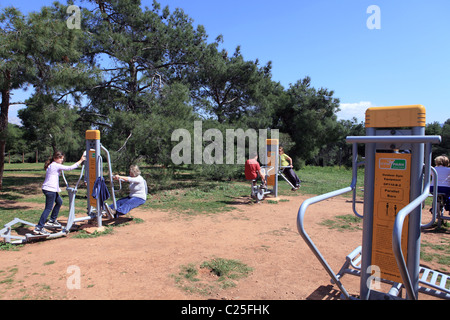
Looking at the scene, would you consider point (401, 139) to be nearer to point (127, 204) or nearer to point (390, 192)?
point (390, 192)

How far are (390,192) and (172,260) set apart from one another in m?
2.88

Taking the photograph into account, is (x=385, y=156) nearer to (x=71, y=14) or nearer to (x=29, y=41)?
(x=29, y=41)

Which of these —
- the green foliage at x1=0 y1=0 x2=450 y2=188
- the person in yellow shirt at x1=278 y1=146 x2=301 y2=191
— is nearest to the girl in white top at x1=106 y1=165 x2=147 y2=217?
the green foliage at x1=0 y1=0 x2=450 y2=188

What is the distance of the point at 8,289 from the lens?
330 centimetres

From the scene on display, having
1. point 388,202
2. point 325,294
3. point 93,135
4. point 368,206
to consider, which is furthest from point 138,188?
point 388,202

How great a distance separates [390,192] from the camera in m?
2.71

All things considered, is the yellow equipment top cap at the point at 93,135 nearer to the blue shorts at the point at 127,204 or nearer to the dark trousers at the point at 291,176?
the blue shorts at the point at 127,204

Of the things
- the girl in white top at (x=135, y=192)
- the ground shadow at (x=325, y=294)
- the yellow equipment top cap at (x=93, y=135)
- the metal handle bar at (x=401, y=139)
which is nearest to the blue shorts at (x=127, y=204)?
the girl in white top at (x=135, y=192)

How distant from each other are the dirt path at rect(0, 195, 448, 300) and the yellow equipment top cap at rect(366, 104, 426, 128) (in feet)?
6.00

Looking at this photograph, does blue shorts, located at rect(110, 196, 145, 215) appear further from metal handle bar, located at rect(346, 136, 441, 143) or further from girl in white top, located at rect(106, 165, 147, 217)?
metal handle bar, located at rect(346, 136, 441, 143)

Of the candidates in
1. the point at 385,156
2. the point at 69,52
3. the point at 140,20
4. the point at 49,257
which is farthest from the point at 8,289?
the point at 140,20

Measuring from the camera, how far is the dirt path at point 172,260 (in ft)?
10.7

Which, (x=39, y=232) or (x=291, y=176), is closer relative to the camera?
(x=39, y=232)
